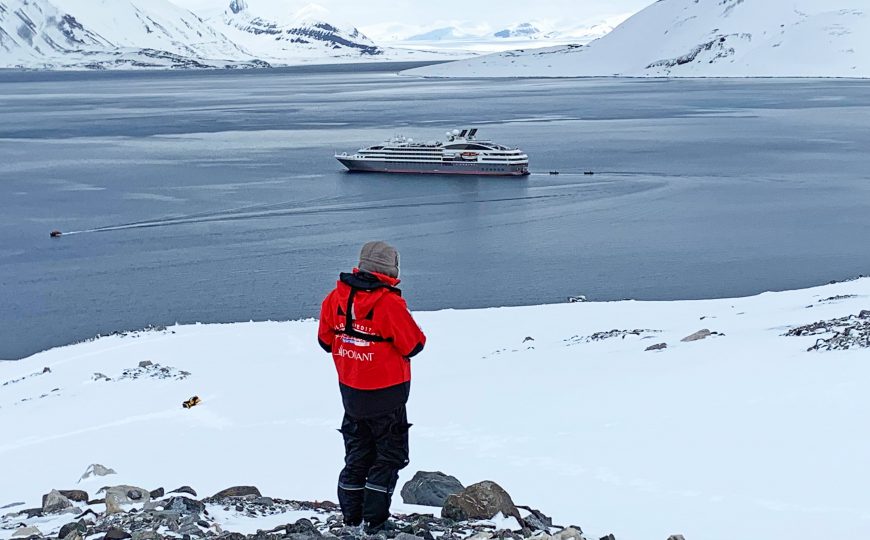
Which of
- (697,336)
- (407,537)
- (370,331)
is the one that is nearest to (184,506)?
(407,537)

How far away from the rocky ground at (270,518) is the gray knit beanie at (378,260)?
1.57 metres

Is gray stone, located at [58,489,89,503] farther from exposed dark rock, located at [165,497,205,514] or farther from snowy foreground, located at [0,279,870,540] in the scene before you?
exposed dark rock, located at [165,497,205,514]

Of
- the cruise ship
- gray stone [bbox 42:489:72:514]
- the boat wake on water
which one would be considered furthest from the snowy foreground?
the cruise ship

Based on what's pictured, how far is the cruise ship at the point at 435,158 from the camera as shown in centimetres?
6631

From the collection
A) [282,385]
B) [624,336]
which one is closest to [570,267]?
[624,336]

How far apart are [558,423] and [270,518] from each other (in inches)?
146

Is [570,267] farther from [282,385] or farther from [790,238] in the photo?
[282,385]

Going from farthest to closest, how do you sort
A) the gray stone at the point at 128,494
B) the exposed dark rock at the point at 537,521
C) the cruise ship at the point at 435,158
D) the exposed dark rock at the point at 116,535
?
1. the cruise ship at the point at 435,158
2. the gray stone at the point at 128,494
3. the exposed dark rock at the point at 537,521
4. the exposed dark rock at the point at 116,535

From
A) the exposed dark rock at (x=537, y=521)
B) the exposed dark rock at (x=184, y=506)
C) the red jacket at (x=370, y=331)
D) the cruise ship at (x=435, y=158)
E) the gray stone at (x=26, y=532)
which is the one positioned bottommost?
the cruise ship at (x=435, y=158)

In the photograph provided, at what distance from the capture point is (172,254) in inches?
1496

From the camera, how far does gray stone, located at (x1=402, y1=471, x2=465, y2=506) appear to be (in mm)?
7699

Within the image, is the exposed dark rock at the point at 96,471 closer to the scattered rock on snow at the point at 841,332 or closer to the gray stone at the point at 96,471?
the gray stone at the point at 96,471

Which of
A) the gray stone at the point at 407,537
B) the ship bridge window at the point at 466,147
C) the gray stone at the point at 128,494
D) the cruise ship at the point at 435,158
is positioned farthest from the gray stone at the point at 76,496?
the ship bridge window at the point at 466,147

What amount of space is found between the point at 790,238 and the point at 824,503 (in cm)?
3403
